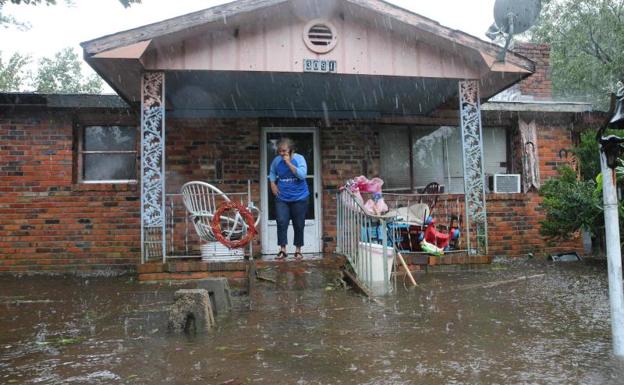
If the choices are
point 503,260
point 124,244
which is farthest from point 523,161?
point 124,244

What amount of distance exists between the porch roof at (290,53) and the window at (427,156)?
1575 millimetres

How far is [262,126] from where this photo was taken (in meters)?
9.29

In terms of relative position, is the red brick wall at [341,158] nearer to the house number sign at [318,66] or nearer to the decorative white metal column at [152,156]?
the house number sign at [318,66]

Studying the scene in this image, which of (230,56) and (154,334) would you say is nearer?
(154,334)

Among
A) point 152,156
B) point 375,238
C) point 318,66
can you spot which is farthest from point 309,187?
point 152,156

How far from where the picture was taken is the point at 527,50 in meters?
11.9

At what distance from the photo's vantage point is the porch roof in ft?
22.1

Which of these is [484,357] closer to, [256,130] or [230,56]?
[230,56]

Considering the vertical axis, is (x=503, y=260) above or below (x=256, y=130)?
below

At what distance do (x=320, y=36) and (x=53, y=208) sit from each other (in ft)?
16.6

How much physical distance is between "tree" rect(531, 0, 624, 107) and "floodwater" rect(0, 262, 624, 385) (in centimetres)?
1644

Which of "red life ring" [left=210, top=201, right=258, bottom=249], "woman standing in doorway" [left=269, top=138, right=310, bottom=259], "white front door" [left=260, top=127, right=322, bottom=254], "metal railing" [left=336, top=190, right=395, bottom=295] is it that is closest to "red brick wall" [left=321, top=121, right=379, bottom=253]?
"white front door" [left=260, top=127, right=322, bottom=254]

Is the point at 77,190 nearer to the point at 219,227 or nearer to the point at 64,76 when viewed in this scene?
the point at 219,227

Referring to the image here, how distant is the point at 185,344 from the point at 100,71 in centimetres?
446
